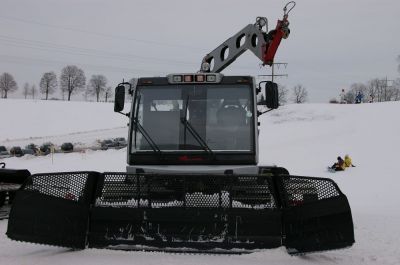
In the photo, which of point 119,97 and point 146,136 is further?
point 119,97

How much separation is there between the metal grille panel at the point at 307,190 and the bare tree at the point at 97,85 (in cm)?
9926

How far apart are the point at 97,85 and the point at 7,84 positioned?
18.2 m

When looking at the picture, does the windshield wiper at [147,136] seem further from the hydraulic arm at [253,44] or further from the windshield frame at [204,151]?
the hydraulic arm at [253,44]

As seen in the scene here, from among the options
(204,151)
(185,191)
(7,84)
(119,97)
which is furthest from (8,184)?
(7,84)

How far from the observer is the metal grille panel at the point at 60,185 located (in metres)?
5.60

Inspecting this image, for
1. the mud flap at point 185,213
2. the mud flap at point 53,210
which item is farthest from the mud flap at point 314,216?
the mud flap at point 53,210

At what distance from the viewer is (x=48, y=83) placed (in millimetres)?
97125

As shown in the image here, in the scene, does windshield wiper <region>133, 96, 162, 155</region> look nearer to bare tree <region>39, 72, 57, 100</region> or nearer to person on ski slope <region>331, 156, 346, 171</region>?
person on ski slope <region>331, 156, 346, 171</region>

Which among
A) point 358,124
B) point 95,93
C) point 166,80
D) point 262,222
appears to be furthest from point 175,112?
point 95,93

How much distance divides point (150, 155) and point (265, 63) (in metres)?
4.46

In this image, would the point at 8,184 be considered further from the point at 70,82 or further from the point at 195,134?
the point at 70,82

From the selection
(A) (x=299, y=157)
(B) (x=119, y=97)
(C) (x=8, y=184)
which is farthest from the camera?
(A) (x=299, y=157)

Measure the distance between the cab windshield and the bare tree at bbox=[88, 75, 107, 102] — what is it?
9714 centimetres

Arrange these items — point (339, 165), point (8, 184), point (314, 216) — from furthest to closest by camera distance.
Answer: point (339, 165), point (8, 184), point (314, 216)
